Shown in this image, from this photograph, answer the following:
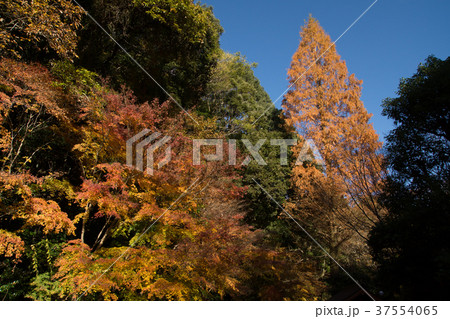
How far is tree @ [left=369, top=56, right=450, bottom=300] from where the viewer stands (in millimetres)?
3326

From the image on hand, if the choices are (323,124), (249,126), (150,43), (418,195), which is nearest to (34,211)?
(418,195)

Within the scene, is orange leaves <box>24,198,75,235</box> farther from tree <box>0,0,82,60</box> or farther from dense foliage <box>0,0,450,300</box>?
tree <box>0,0,82,60</box>

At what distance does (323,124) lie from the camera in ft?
36.1

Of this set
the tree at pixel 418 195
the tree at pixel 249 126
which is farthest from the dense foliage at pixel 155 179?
the tree at pixel 249 126

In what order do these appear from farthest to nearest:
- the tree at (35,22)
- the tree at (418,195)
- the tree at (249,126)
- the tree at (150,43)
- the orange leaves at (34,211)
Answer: the tree at (249,126)
the tree at (150,43)
the orange leaves at (34,211)
the tree at (35,22)
the tree at (418,195)

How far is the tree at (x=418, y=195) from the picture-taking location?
10.9ft

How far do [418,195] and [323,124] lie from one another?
699cm

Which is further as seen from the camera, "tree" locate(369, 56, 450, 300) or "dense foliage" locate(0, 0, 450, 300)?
"dense foliage" locate(0, 0, 450, 300)

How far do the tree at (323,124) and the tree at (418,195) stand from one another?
97.8 inches

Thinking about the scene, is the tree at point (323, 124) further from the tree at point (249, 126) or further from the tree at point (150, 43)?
the tree at point (150, 43)

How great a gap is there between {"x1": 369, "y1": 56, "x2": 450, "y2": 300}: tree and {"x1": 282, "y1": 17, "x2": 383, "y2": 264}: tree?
2.48 m

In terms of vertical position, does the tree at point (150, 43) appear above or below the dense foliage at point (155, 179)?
above

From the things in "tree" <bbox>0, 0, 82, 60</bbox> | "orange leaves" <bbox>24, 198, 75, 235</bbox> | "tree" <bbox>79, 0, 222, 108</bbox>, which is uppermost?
"tree" <bbox>79, 0, 222, 108</bbox>

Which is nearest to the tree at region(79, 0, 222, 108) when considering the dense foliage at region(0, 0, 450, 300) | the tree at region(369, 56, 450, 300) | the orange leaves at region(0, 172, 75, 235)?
the dense foliage at region(0, 0, 450, 300)
